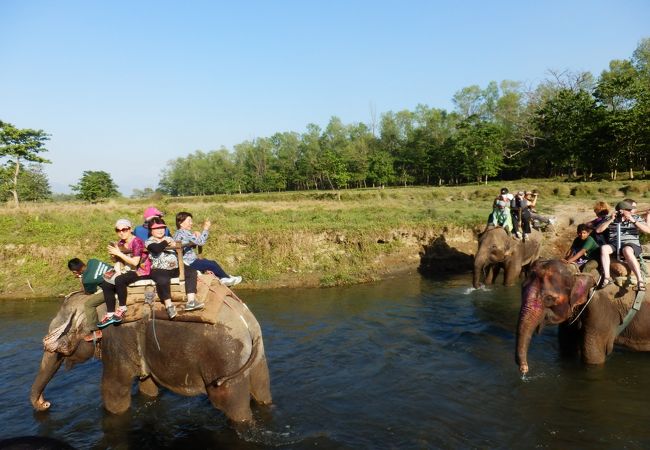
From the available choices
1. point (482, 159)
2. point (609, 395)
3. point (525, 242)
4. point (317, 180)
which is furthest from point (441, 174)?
point (609, 395)

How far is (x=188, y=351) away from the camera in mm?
5426

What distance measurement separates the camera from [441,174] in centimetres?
5847

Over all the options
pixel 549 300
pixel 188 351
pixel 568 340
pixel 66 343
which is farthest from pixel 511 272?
pixel 66 343

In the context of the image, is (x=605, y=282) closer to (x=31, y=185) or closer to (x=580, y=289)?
(x=580, y=289)

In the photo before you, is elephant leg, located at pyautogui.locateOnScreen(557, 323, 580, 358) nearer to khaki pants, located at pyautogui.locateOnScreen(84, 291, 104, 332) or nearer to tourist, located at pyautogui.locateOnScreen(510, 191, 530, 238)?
tourist, located at pyautogui.locateOnScreen(510, 191, 530, 238)

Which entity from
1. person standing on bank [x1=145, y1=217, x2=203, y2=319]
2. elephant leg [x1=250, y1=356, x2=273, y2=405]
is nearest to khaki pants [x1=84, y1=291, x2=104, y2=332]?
person standing on bank [x1=145, y1=217, x2=203, y2=319]

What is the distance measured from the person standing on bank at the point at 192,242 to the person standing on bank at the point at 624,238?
19.6 feet

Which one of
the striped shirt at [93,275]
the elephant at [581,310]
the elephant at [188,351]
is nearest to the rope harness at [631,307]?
the elephant at [581,310]

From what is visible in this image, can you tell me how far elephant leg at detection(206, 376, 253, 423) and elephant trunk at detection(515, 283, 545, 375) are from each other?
155 inches

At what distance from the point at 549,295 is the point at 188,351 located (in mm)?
5334

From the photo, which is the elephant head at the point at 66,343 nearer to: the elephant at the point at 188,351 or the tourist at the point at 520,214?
the elephant at the point at 188,351

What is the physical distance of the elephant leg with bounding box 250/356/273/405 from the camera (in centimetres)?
580

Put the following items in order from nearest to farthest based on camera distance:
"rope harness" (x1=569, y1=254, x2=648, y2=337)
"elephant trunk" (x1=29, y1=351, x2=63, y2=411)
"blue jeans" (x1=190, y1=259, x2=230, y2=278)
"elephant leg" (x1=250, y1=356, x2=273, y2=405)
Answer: "elephant leg" (x1=250, y1=356, x2=273, y2=405)
"elephant trunk" (x1=29, y1=351, x2=63, y2=411)
"blue jeans" (x1=190, y1=259, x2=230, y2=278)
"rope harness" (x1=569, y1=254, x2=648, y2=337)

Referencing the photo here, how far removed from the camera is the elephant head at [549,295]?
6395mm
